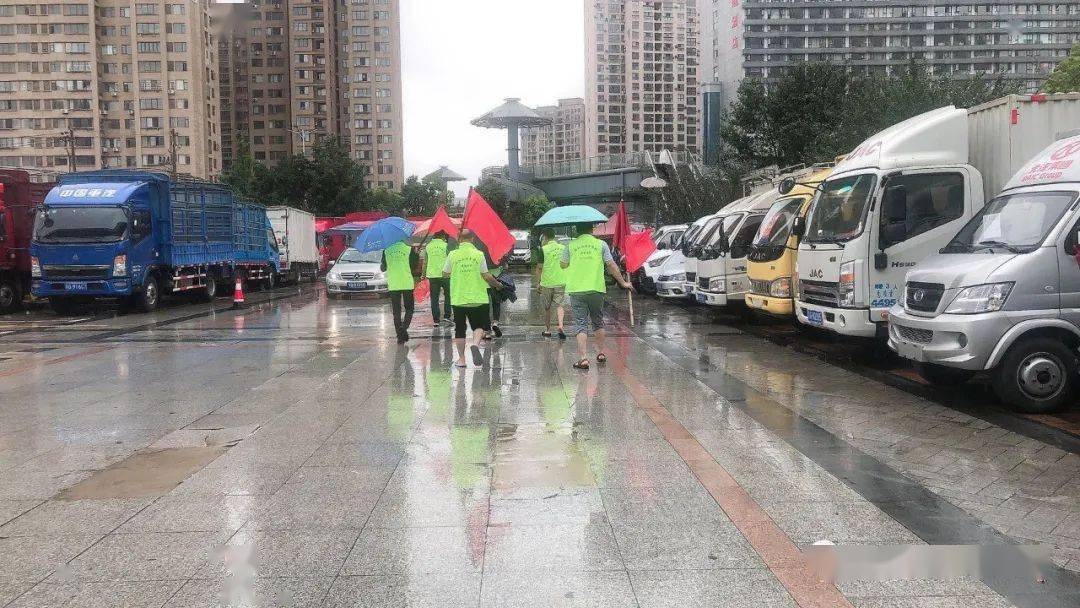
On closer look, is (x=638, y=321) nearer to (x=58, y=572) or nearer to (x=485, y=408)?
(x=485, y=408)

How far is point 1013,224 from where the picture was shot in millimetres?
8734

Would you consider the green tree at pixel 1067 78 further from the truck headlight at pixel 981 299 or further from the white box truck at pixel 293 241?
the truck headlight at pixel 981 299

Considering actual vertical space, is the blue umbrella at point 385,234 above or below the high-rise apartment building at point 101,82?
below

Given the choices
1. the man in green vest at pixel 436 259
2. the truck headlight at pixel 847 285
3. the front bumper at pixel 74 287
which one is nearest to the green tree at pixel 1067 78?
the man in green vest at pixel 436 259

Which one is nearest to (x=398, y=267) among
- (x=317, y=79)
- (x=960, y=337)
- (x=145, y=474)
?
(x=145, y=474)

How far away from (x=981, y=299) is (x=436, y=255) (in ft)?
31.2

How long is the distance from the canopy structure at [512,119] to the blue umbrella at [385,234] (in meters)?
78.2

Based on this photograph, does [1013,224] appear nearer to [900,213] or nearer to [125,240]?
[900,213]

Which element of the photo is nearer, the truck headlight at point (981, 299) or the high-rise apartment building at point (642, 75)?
the truck headlight at point (981, 299)

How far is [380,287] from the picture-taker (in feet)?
81.1

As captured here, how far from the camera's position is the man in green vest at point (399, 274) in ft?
44.8

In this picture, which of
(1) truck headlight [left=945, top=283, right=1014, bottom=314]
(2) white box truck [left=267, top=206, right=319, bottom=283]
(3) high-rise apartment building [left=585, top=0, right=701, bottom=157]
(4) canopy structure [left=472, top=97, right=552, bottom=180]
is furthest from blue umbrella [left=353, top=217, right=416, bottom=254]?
(3) high-rise apartment building [left=585, top=0, right=701, bottom=157]

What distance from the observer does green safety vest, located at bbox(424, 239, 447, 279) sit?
616 inches

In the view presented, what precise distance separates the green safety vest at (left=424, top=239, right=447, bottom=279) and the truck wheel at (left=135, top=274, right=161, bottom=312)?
8945 millimetres
